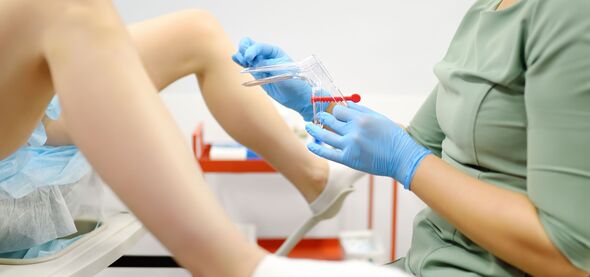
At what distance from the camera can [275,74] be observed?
930 millimetres

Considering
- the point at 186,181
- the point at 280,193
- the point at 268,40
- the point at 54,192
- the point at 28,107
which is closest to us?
the point at 186,181

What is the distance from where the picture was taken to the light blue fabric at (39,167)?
773mm

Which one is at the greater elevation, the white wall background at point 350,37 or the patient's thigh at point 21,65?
the patient's thigh at point 21,65

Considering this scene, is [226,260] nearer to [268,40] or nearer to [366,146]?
[366,146]

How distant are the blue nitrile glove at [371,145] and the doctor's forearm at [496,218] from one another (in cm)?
4

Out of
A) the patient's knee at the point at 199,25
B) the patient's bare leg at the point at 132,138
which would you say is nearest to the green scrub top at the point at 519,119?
the patient's bare leg at the point at 132,138

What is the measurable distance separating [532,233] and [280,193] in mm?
1431

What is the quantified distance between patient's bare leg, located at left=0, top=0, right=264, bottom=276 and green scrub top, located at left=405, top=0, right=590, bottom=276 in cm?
31

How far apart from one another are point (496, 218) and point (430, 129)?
31 cm

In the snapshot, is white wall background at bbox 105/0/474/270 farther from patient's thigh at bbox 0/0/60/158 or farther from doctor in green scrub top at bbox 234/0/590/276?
patient's thigh at bbox 0/0/60/158

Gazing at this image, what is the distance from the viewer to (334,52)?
1875 millimetres

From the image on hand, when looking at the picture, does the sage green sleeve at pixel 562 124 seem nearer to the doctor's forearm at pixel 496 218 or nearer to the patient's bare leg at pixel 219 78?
the doctor's forearm at pixel 496 218

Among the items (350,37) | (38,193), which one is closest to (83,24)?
(38,193)

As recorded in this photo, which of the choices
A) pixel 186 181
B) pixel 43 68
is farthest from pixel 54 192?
pixel 186 181
